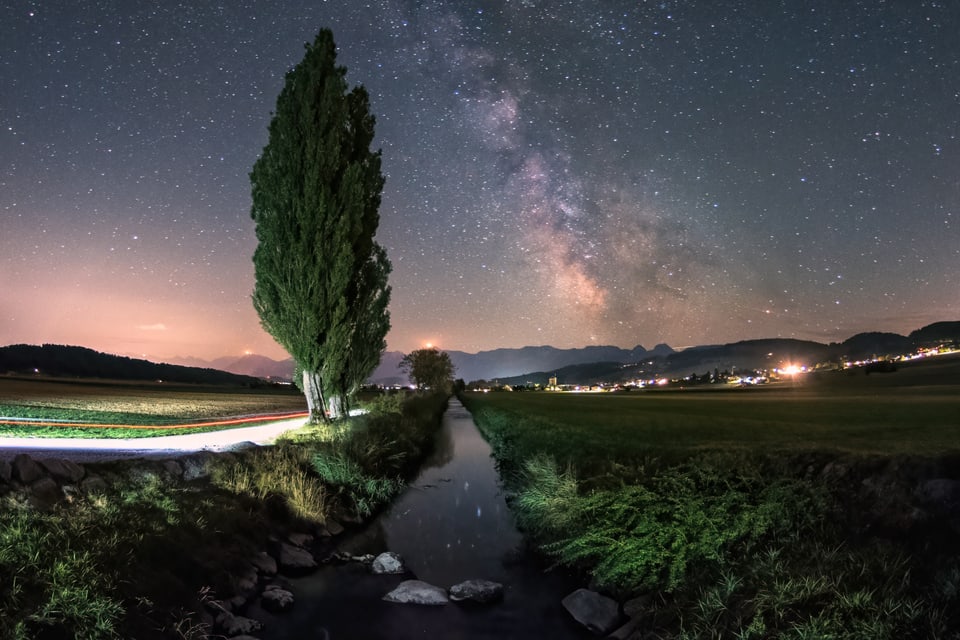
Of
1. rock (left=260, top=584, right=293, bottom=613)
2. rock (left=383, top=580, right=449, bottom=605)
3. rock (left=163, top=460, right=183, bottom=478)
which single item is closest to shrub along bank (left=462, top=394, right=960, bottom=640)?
rock (left=383, top=580, right=449, bottom=605)

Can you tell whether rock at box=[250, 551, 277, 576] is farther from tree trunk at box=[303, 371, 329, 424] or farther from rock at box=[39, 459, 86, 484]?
tree trunk at box=[303, 371, 329, 424]

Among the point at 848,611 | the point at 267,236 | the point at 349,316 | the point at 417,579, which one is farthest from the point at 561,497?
the point at 267,236

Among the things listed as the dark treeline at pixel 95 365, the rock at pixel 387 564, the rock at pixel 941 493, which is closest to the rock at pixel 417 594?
the rock at pixel 387 564

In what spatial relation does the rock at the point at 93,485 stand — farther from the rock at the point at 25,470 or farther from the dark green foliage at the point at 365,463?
the dark green foliage at the point at 365,463

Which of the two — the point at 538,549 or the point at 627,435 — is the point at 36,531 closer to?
the point at 538,549

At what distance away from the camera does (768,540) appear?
7.80 metres

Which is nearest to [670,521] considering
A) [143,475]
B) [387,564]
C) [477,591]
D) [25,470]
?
[477,591]

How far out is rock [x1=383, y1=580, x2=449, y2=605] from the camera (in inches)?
346

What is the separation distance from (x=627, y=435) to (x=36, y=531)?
1929 centimetres

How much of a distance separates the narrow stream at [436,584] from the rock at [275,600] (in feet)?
0.46

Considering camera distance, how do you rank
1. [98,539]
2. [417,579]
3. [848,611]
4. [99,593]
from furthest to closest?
[417,579]
[98,539]
[99,593]
[848,611]

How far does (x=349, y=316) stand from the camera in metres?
22.3

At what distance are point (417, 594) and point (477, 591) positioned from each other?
1026 mm

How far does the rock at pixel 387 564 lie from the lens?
10211 mm
